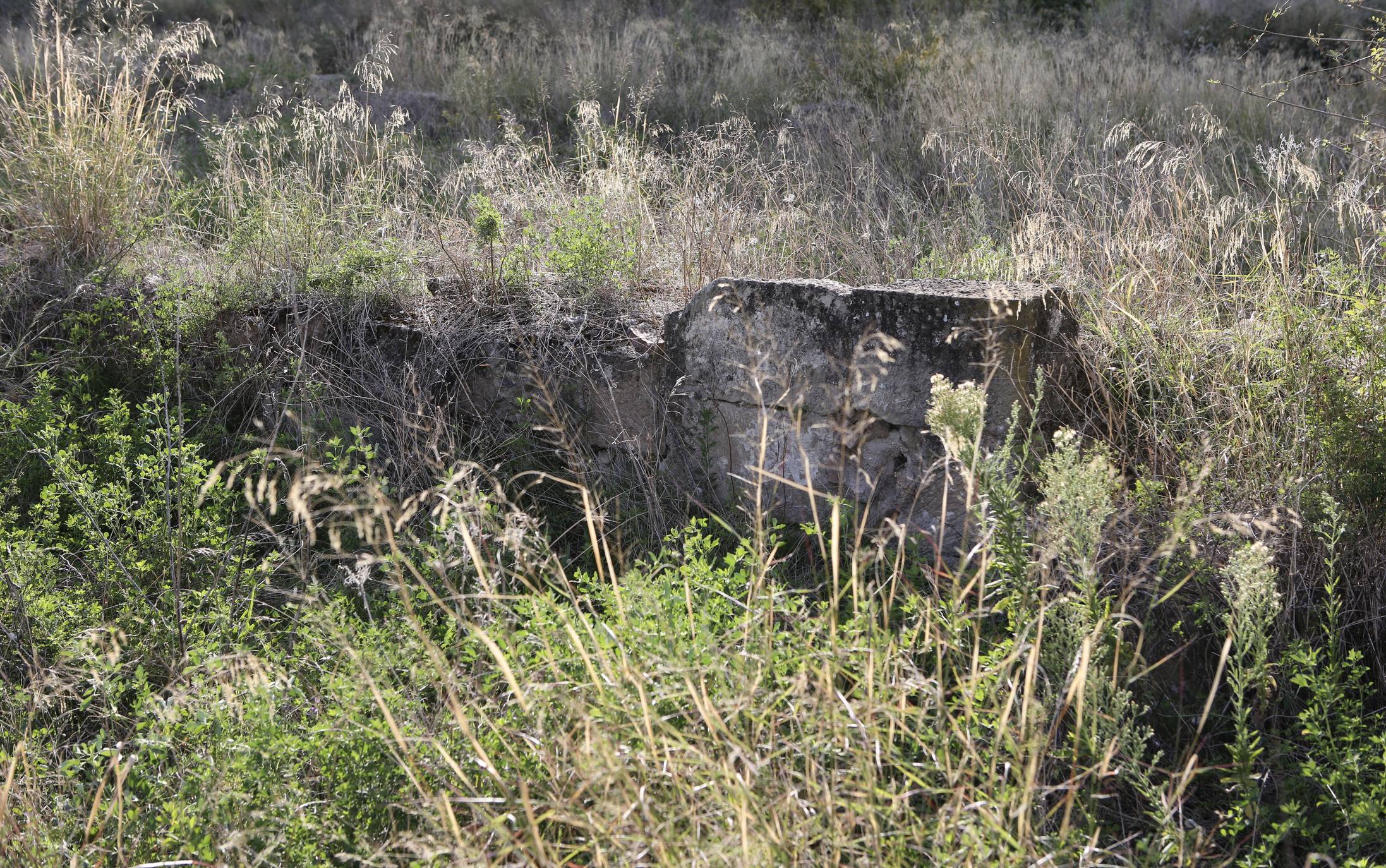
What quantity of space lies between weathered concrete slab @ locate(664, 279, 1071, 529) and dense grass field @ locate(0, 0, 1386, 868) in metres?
0.18

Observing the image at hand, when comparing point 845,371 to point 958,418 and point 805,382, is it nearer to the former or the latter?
point 805,382

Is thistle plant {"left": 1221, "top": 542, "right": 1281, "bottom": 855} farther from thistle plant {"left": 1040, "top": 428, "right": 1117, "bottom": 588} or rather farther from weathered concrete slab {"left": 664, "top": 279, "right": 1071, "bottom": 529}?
weathered concrete slab {"left": 664, "top": 279, "right": 1071, "bottom": 529}

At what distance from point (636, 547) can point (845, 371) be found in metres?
0.86

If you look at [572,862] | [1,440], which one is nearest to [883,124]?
[1,440]

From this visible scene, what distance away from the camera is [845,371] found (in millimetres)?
3113

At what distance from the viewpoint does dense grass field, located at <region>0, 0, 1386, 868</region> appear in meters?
1.86

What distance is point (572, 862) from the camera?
1819mm

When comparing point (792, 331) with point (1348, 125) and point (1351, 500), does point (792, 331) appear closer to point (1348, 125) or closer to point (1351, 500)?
point (1351, 500)

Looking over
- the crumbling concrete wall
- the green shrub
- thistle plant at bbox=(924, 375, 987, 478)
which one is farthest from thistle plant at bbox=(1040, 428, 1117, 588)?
the green shrub

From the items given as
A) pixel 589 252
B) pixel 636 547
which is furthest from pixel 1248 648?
pixel 589 252

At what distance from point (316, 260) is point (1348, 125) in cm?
649

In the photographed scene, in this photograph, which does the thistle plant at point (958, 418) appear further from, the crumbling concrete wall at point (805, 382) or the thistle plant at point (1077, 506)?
the crumbling concrete wall at point (805, 382)

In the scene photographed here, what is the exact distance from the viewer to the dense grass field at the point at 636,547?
1856 mm

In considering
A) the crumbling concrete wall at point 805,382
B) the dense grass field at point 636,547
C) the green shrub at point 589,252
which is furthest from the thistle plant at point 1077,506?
the green shrub at point 589,252
